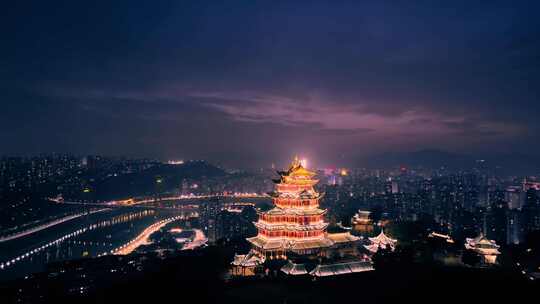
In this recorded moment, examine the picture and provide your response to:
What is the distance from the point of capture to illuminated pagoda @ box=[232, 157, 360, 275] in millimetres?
22453

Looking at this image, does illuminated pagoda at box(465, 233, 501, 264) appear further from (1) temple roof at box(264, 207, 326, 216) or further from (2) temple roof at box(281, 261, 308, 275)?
(2) temple roof at box(281, 261, 308, 275)

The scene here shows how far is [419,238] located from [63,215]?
51.2 meters

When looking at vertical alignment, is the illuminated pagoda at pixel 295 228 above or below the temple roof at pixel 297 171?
below

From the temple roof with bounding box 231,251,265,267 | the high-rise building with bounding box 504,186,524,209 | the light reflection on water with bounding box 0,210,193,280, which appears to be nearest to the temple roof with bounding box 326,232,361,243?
the temple roof with bounding box 231,251,265,267

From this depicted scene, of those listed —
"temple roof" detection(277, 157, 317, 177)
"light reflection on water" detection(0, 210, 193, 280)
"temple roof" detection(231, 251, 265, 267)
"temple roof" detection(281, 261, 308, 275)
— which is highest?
"temple roof" detection(277, 157, 317, 177)

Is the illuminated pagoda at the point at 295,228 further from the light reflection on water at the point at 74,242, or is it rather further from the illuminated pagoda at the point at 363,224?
the light reflection on water at the point at 74,242

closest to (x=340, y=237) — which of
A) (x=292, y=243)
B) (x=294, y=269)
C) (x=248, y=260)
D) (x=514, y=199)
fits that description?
(x=292, y=243)

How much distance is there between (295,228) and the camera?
23.1 m

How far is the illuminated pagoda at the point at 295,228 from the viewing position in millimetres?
22453

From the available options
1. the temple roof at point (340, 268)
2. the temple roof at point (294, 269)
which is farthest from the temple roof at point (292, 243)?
the temple roof at point (340, 268)

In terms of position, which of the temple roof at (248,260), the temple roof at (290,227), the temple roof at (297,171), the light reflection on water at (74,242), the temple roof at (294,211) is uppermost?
the temple roof at (297,171)

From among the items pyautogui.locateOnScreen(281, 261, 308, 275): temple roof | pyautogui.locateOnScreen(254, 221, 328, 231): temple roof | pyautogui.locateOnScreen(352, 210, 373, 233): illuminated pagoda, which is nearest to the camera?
pyautogui.locateOnScreen(281, 261, 308, 275): temple roof

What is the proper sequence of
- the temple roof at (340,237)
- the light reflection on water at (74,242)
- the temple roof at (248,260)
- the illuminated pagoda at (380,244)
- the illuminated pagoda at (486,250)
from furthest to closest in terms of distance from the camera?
the light reflection on water at (74,242)
the illuminated pagoda at (380,244)
the temple roof at (340,237)
the illuminated pagoda at (486,250)
the temple roof at (248,260)

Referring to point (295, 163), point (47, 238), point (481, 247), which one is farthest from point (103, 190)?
point (481, 247)
